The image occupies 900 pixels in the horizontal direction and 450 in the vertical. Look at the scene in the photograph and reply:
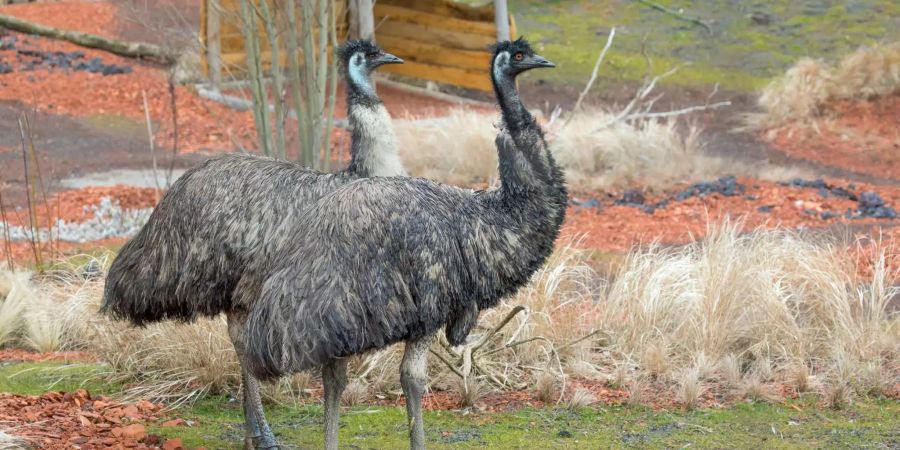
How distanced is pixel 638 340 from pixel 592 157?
5.31 m

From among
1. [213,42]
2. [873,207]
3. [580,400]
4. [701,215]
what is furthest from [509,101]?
[213,42]

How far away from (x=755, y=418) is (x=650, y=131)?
21.4 feet

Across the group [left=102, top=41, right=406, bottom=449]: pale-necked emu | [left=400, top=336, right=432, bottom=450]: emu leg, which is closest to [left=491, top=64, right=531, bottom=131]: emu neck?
[left=102, top=41, right=406, bottom=449]: pale-necked emu

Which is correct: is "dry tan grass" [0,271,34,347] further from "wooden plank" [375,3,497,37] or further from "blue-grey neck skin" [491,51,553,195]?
"wooden plank" [375,3,497,37]

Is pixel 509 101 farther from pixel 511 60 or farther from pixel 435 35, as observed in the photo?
pixel 435 35

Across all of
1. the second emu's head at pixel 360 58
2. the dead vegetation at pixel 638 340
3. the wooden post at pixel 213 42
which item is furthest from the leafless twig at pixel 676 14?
the second emu's head at pixel 360 58

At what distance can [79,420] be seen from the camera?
5.36 metres

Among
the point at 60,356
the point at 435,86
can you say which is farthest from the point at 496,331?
the point at 435,86

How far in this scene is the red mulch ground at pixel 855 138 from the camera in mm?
13242

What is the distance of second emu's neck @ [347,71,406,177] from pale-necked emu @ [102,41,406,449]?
469 millimetres

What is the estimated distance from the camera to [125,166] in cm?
1269

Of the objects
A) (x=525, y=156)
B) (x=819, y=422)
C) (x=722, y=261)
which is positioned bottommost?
(x=819, y=422)

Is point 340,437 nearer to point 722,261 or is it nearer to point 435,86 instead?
point 722,261

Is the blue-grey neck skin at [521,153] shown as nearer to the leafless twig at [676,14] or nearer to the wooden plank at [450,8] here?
the wooden plank at [450,8]
